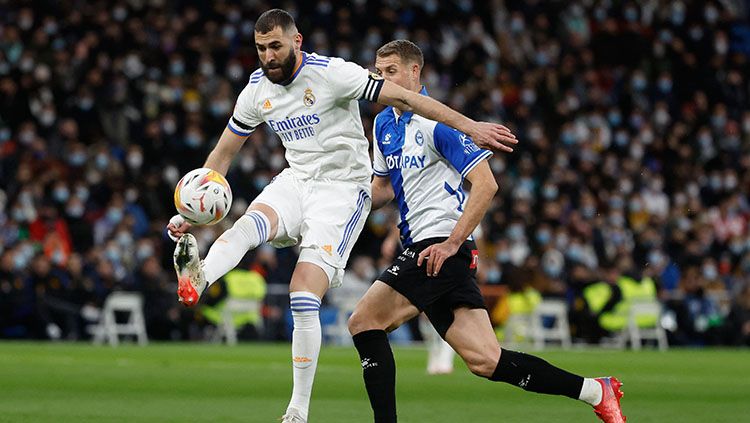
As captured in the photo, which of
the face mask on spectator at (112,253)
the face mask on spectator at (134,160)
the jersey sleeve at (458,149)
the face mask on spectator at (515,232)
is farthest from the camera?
the face mask on spectator at (515,232)

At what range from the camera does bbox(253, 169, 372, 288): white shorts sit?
8078 mm

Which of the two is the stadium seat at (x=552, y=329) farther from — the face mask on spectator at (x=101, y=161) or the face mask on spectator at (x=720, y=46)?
the face mask on spectator at (x=720, y=46)

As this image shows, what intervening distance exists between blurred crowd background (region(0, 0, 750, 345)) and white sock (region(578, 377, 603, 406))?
14201mm

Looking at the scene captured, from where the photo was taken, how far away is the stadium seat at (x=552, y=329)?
77.3 feet

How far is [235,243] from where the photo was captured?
25.4ft

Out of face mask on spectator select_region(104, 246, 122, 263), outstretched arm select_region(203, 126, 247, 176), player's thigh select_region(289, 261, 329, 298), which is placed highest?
face mask on spectator select_region(104, 246, 122, 263)

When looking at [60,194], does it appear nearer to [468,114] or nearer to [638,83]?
[468,114]

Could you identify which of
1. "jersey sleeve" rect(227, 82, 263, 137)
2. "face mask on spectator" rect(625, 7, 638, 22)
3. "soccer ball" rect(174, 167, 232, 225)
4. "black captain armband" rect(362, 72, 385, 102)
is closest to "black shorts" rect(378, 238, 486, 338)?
"black captain armband" rect(362, 72, 385, 102)

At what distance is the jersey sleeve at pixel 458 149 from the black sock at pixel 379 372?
1.05 metres

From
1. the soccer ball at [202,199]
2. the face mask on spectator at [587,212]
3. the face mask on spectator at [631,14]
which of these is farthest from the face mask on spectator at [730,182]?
the soccer ball at [202,199]

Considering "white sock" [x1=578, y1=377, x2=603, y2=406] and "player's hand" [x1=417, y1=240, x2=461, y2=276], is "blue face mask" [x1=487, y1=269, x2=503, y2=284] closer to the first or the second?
"white sock" [x1=578, y1=377, x2=603, y2=406]

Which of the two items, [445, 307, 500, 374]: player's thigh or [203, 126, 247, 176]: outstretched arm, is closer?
[445, 307, 500, 374]: player's thigh

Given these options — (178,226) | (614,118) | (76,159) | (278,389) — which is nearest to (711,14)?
(614,118)

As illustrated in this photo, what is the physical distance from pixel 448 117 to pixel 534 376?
1587 millimetres
